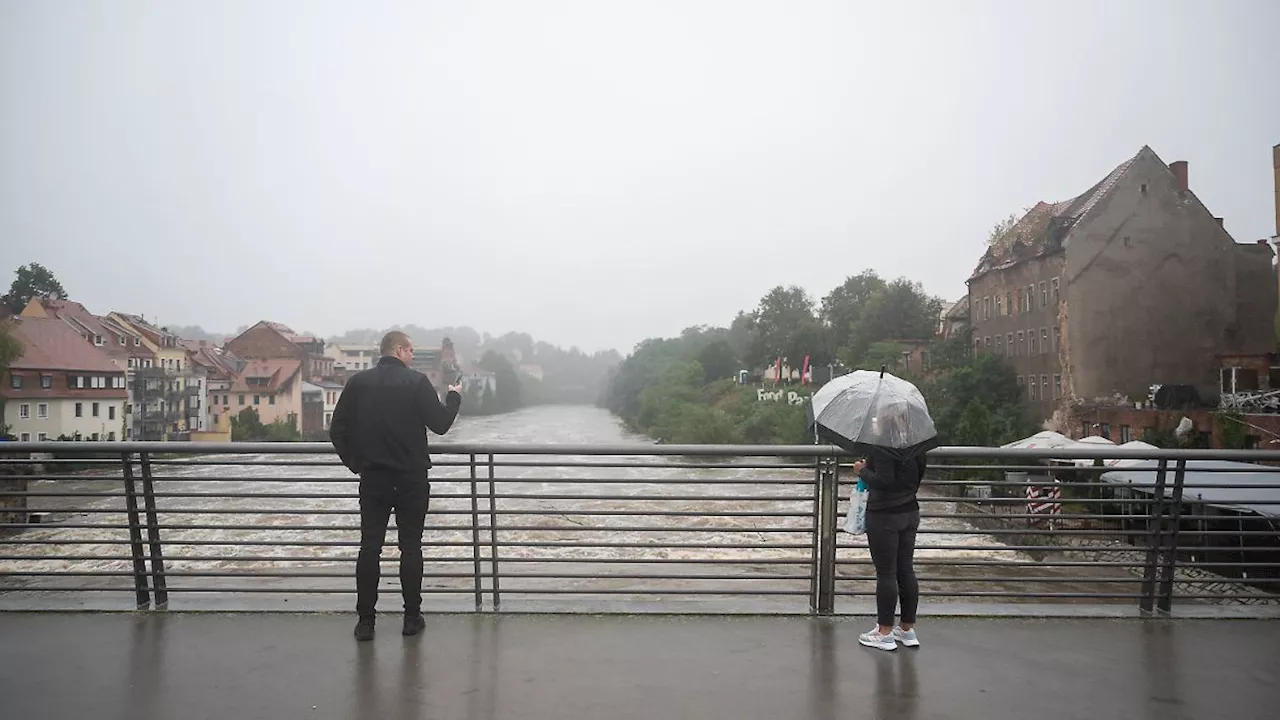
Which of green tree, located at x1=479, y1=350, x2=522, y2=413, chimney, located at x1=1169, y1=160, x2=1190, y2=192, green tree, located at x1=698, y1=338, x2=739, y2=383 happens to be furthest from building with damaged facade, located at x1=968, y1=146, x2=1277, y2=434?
green tree, located at x1=479, y1=350, x2=522, y2=413

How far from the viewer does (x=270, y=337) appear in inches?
3140

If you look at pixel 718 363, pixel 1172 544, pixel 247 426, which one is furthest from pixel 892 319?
pixel 1172 544

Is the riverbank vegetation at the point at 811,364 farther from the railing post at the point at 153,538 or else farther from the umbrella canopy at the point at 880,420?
the railing post at the point at 153,538

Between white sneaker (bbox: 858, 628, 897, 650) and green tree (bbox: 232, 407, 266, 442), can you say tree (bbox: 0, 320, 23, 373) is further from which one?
white sneaker (bbox: 858, 628, 897, 650)

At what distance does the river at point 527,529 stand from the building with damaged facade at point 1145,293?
10.1 metres

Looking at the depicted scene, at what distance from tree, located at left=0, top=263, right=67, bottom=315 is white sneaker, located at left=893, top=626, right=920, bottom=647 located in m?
71.4

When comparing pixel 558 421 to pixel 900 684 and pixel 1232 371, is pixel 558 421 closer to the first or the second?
pixel 1232 371

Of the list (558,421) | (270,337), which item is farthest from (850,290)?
(270,337)

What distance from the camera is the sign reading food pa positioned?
67562mm

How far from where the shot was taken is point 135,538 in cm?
544

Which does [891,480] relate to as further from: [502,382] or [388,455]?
[502,382]

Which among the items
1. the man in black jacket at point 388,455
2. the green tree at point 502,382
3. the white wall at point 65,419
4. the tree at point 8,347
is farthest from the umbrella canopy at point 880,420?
the green tree at point 502,382

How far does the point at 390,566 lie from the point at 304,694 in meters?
18.7

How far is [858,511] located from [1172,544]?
90.3 inches
